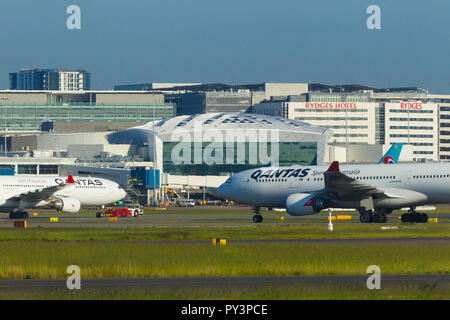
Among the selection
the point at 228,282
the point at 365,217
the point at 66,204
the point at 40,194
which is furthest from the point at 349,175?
the point at 228,282

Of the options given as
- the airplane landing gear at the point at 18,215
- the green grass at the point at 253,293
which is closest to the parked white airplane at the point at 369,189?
the airplane landing gear at the point at 18,215

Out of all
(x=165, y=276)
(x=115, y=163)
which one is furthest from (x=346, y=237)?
(x=115, y=163)

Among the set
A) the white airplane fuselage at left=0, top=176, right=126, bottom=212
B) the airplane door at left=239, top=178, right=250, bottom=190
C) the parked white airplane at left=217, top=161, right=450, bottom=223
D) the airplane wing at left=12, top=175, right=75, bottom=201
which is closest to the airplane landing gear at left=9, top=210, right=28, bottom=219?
the white airplane fuselage at left=0, top=176, right=126, bottom=212

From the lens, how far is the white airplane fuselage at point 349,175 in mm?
75812

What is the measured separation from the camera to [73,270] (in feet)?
120

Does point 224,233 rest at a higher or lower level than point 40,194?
higher

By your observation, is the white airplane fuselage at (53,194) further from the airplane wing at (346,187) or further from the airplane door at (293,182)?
the airplane wing at (346,187)

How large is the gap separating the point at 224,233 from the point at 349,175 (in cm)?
2141

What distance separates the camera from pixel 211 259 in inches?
1625

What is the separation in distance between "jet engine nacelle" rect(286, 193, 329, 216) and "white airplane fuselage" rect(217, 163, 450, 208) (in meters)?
1.60

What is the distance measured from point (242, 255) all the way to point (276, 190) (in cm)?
3857

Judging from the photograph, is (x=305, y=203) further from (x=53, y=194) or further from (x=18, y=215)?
(x=18, y=215)
